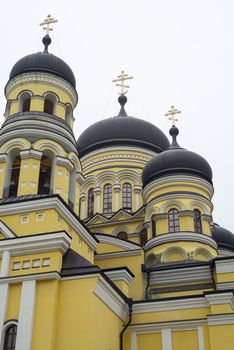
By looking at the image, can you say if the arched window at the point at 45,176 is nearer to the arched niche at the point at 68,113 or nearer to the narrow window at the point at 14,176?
the narrow window at the point at 14,176

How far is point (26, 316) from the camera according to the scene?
34.7ft

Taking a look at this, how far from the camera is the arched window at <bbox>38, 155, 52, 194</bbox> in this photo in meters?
13.6

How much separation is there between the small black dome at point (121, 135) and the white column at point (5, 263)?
1085 cm

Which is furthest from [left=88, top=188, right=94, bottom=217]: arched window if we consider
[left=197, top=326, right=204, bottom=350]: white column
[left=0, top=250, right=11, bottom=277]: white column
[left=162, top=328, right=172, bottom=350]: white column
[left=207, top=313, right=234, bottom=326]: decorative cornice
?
[left=0, top=250, right=11, bottom=277]: white column

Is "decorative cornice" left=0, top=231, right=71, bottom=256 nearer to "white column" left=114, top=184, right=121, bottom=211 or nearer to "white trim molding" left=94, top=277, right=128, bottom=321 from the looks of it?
"white trim molding" left=94, top=277, right=128, bottom=321

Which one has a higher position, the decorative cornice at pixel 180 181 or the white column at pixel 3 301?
the decorative cornice at pixel 180 181

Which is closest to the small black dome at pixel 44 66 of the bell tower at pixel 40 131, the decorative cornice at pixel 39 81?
the bell tower at pixel 40 131

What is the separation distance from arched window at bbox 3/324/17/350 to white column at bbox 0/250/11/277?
1.10m

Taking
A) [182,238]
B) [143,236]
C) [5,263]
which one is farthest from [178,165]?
[5,263]

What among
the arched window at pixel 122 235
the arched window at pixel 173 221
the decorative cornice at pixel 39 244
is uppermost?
the arched window at pixel 122 235

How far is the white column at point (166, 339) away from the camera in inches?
488

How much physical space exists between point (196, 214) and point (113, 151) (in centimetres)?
566

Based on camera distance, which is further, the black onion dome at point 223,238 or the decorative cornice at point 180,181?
the black onion dome at point 223,238

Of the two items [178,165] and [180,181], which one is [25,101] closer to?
[178,165]
